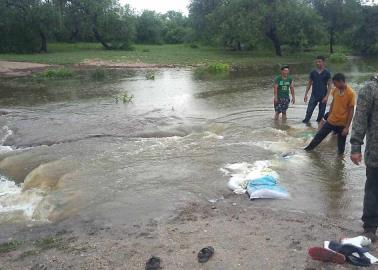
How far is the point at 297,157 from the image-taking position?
8.60 metres

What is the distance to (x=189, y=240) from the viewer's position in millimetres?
5156

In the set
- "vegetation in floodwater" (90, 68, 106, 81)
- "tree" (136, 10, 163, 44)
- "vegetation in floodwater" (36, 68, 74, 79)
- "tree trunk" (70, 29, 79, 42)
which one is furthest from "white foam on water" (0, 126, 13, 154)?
"tree" (136, 10, 163, 44)

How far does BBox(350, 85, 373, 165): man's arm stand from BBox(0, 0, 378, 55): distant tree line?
34.6m

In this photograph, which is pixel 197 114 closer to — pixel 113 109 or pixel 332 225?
pixel 113 109

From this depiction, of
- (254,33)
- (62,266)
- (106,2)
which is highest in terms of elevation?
(106,2)

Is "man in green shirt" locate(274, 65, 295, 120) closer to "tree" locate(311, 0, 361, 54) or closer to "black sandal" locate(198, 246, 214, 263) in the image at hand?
"black sandal" locate(198, 246, 214, 263)

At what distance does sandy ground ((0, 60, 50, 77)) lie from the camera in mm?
25873

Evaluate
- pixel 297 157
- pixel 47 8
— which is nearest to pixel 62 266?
pixel 297 157

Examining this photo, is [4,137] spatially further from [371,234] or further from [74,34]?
[74,34]

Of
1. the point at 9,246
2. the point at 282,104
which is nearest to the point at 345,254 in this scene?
the point at 9,246

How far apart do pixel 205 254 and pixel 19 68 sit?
26243 mm

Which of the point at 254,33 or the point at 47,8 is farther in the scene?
the point at 47,8

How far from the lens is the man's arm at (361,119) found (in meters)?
4.83

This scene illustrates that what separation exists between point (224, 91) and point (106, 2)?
3399 cm
